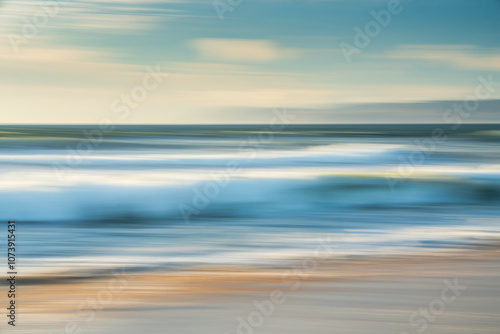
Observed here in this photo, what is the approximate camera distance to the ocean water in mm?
2617

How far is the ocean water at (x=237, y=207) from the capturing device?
2.62 metres

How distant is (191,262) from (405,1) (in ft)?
8.22

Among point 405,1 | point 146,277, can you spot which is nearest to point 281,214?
point 146,277

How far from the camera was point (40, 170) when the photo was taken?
6023mm

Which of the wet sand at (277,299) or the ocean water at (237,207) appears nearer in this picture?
the wet sand at (277,299)

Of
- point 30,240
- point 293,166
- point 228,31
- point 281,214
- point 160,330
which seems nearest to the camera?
point 160,330

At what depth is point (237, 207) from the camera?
3.72 m

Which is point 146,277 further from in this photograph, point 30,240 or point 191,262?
point 30,240

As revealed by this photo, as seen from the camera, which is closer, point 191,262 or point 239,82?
point 191,262

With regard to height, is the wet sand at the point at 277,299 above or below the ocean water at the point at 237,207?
below

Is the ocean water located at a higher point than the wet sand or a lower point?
higher

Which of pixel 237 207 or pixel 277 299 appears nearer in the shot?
pixel 277 299

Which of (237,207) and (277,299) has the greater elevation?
(237,207)

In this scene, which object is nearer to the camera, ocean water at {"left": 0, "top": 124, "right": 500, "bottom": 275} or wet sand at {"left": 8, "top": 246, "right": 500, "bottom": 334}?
wet sand at {"left": 8, "top": 246, "right": 500, "bottom": 334}
